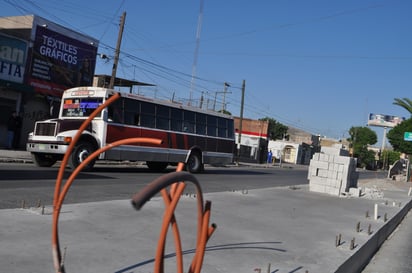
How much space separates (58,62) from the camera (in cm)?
2544

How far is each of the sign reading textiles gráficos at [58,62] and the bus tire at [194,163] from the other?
9.09 meters

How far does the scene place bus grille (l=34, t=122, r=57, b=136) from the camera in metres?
16.1

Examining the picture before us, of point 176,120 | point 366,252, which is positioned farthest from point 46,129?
point 366,252

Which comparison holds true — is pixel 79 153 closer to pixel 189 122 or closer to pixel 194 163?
pixel 189 122

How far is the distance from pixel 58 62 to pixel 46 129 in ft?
33.0

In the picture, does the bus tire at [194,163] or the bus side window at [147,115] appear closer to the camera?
the bus side window at [147,115]

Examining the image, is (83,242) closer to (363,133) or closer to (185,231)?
(185,231)

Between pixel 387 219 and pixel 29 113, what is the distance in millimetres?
18889

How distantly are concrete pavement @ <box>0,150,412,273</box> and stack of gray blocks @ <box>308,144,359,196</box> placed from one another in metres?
6.38

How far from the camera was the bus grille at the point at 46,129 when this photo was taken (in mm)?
16125

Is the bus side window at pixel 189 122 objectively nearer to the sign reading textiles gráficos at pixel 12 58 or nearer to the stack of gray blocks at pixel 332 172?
the stack of gray blocks at pixel 332 172

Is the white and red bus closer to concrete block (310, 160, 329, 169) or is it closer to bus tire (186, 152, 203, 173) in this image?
bus tire (186, 152, 203, 173)

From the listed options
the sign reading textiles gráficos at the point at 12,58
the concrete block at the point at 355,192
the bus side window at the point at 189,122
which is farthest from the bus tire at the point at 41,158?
the concrete block at the point at 355,192

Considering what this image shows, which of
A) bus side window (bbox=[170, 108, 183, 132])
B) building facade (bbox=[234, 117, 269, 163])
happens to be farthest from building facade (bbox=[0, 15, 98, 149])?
building facade (bbox=[234, 117, 269, 163])
